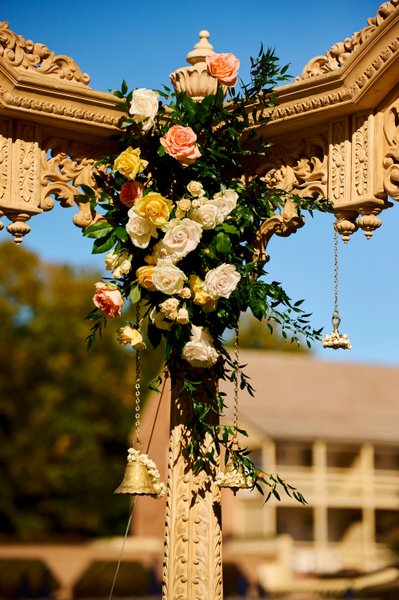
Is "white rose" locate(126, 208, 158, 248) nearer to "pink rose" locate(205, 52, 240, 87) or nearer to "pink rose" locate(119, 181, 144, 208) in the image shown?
"pink rose" locate(119, 181, 144, 208)

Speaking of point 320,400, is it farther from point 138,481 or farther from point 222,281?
point 222,281

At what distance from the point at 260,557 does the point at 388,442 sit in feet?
23.4

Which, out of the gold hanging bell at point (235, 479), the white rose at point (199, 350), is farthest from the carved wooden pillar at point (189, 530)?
the white rose at point (199, 350)

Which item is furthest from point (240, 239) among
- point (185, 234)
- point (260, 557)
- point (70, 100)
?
point (260, 557)

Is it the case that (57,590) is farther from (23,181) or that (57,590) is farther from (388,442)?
(23,181)

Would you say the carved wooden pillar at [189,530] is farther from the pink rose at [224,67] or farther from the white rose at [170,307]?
the pink rose at [224,67]

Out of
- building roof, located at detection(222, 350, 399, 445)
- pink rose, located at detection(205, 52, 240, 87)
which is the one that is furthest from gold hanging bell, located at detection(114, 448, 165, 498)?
building roof, located at detection(222, 350, 399, 445)

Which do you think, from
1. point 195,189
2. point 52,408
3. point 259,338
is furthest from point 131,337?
point 259,338

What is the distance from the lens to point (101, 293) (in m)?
4.57

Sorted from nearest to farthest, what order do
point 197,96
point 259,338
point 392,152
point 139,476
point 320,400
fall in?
point 392,152
point 139,476
point 197,96
point 320,400
point 259,338

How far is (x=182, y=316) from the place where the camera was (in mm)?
4473

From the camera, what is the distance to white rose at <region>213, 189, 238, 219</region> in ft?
15.1

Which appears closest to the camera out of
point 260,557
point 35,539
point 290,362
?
point 260,557

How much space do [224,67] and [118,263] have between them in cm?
85
